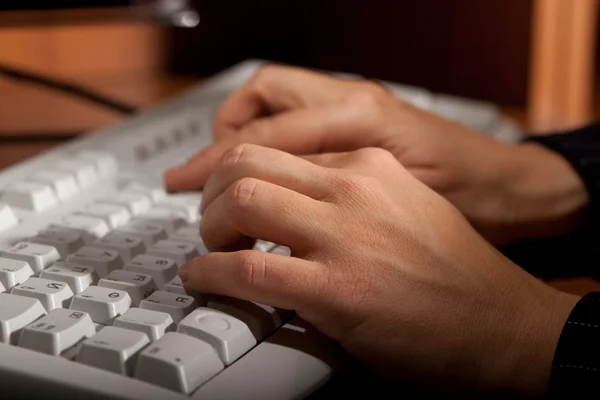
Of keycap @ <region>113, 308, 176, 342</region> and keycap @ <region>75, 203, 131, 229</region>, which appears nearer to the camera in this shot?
keycap @ <region>113, 308, 176, 342</region>

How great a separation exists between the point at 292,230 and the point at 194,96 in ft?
1.34

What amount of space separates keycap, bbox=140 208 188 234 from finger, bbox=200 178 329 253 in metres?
0.08

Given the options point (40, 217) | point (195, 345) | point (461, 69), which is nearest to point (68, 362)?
point (195, 345)

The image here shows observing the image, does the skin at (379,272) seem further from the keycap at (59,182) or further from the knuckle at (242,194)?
the keycap at (59,182)

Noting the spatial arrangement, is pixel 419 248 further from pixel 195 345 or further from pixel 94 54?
pixel 94 54

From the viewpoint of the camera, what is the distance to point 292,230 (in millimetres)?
396

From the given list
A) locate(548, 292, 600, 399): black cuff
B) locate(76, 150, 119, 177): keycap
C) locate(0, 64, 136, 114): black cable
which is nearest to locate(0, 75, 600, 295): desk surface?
locate(0, 64, 136, 114): black cable

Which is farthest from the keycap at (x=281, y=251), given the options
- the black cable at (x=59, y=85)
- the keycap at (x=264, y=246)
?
the black cable at (x=59, y=85)

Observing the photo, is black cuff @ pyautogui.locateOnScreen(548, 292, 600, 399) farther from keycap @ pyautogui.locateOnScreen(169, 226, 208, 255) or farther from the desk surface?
the desk surface

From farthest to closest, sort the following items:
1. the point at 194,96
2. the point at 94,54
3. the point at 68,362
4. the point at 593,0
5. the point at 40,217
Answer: the point at 94,54
the point at 593,0
the point at 194,96
the point at 40,217
the point at 68,362

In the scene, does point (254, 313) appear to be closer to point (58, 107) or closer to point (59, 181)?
point (59, 181)

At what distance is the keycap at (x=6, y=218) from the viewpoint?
0.47 m

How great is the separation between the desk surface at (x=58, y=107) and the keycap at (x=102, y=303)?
1.26 ft

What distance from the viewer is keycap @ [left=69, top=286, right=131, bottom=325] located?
378 millimetres
